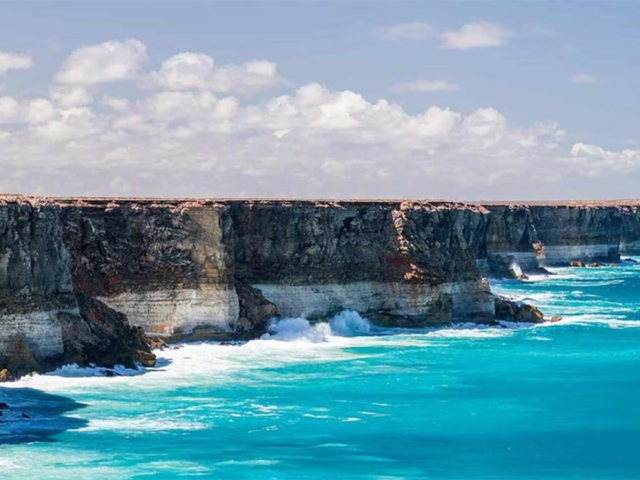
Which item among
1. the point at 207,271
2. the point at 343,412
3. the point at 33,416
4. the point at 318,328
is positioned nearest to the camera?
the point at 33,416

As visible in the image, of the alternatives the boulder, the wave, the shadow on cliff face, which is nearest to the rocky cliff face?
the shadow on cliff face

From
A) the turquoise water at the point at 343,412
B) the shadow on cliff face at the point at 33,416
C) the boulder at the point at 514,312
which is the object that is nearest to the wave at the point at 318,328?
the turquoise water at the point at 343,412

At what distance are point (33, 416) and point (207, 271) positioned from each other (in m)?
23.2

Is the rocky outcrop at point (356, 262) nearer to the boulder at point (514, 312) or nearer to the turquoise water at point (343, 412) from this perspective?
the boulder at point (514, 312)

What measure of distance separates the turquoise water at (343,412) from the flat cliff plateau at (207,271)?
2.04 m

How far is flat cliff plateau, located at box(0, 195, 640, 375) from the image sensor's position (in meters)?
56.8

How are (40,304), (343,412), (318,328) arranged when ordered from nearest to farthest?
1. (343,412)
2. (40,304)
3. (318,328)

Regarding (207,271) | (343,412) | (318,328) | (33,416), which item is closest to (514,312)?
(318,328)

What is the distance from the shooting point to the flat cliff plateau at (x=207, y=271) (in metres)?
56.8

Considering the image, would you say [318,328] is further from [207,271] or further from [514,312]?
[514,312]

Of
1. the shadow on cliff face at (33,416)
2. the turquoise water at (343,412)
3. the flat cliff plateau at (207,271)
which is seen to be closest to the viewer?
the turquoise water at (343,412)

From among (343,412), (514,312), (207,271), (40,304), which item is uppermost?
(207,271)

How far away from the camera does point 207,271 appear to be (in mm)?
70188

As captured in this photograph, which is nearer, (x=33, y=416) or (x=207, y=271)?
(x=33, y=416)
